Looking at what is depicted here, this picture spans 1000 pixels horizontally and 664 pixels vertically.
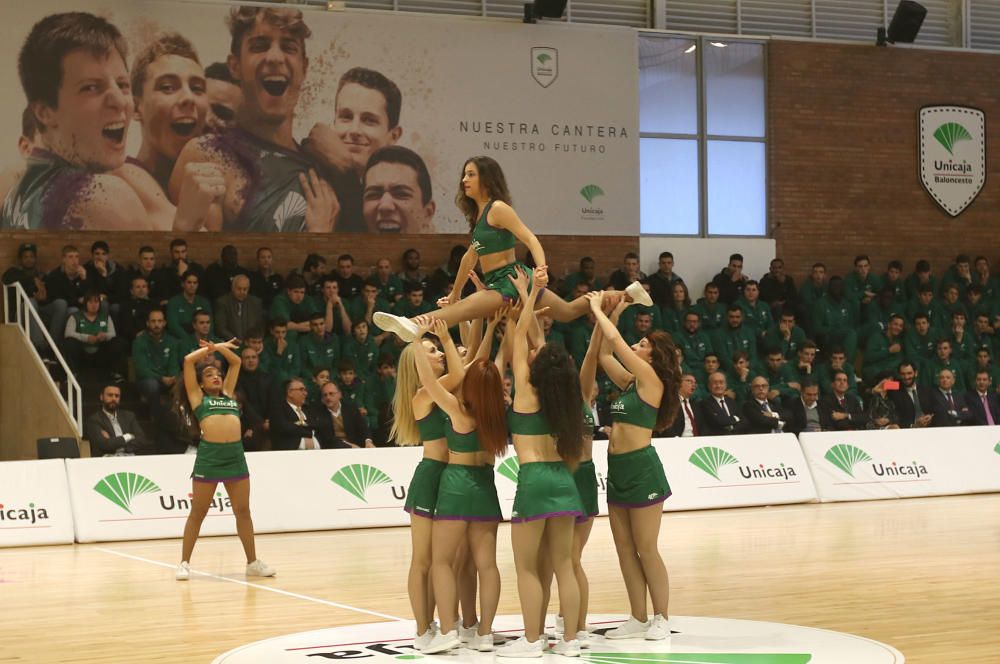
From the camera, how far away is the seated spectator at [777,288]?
73.0 ft

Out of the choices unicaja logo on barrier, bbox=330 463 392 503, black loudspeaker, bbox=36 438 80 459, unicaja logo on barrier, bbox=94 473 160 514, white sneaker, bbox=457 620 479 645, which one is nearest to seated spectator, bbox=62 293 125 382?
black loudspeaker, bbox=36 438 80 459

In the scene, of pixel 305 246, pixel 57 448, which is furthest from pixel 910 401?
pixel 57 448

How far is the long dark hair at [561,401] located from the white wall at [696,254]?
14.9 metres

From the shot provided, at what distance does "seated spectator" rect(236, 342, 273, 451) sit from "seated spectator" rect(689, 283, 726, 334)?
7.25m

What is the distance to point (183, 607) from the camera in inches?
395

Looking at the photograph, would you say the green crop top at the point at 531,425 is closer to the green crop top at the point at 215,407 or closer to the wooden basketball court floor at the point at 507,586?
the wooden basketball court floor at the point at 507,586

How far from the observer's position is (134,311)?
1798 centimetres

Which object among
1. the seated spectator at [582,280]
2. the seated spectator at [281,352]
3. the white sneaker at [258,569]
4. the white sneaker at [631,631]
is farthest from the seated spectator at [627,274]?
the white sneaker at [631,631]

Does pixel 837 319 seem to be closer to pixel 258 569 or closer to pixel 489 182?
pixel 258 569

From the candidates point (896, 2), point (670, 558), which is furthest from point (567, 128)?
point (670, 558)

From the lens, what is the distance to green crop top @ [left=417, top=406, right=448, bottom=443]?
8305mm

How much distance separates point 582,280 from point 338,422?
564 centimetres

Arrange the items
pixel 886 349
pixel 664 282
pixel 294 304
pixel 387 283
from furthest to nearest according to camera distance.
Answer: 1. pixel 886 349
2. pixel 664 282
3. pixel 387 283
4. pixel 294 304

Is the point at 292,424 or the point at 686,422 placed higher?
the point at 292,424
